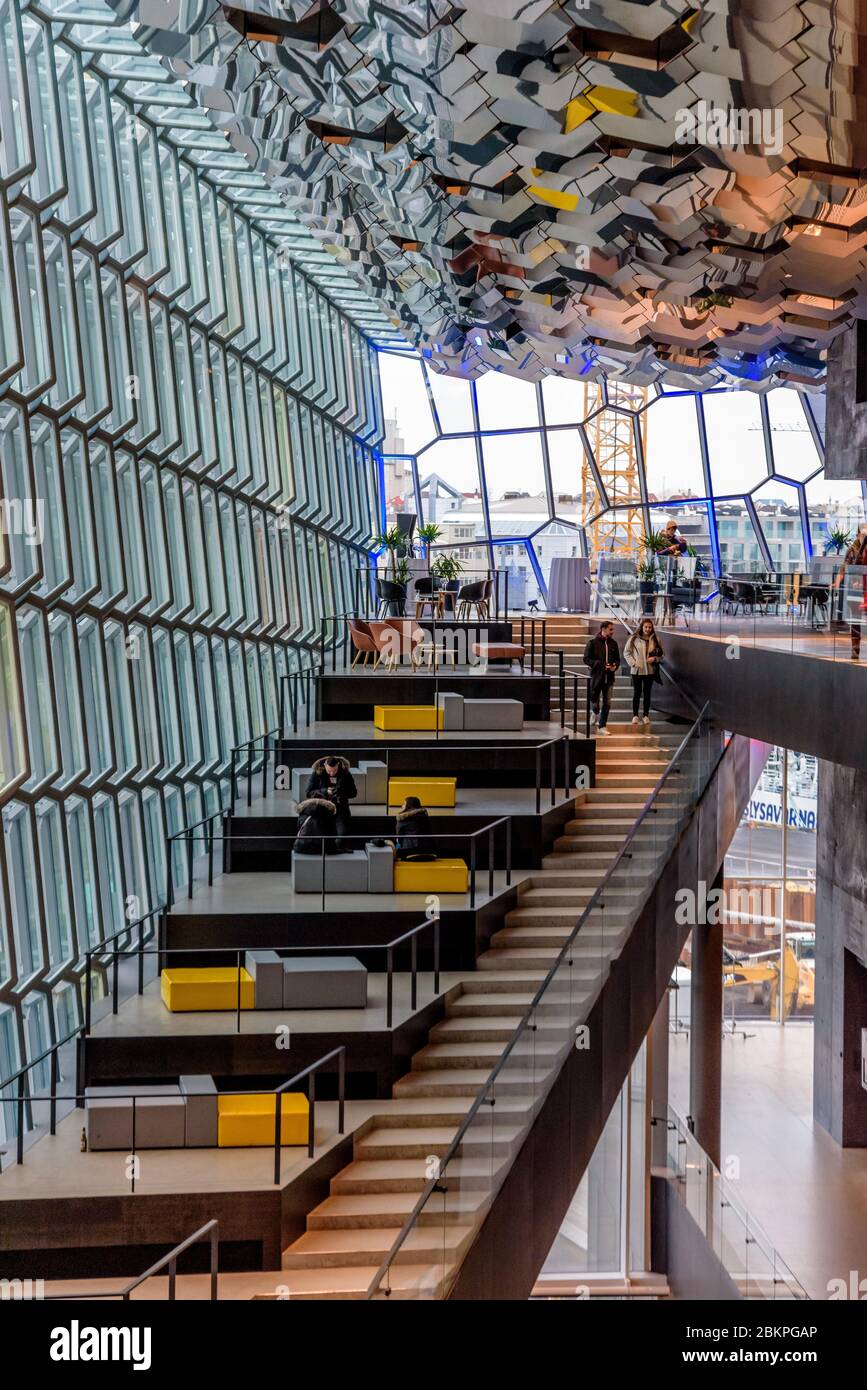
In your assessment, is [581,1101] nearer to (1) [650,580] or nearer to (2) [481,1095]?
(2) [481,1095]

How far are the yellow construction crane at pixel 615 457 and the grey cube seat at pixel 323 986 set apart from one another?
26149 millimetres

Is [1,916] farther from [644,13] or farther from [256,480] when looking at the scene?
[256,480]

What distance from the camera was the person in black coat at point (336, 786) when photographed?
47.5 feet

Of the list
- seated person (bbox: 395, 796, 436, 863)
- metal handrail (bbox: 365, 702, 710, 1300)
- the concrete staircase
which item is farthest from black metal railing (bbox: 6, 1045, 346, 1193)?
seated person (bbox: 395, 796, 436, 863)

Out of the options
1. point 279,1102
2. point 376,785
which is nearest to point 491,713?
point 376,785

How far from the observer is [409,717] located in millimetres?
19062

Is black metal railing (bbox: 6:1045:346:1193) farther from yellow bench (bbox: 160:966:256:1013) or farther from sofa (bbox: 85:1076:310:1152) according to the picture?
yellow bench (bbox: 160:966:256:1013)

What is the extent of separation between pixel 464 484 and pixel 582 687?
17.3m

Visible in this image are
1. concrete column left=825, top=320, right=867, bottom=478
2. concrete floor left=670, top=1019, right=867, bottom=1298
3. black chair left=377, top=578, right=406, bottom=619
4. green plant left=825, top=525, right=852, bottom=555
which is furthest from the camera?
green plant left=825, top=525, right=852, bottom=555

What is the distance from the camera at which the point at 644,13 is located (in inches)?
433

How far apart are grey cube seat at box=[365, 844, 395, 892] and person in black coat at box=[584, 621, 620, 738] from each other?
18.7 ft

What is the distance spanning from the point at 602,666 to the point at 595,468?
18.7 m

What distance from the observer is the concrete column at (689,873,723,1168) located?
69.2ft
